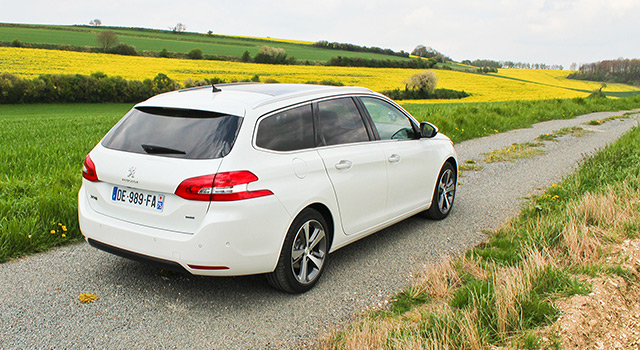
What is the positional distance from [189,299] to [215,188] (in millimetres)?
1077

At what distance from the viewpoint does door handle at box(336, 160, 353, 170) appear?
4450mm

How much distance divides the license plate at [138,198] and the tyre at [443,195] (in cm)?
347

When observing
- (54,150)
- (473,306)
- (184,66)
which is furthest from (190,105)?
(184,66)

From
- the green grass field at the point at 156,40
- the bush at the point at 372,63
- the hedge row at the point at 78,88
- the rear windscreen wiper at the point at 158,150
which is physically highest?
the green grass field at the point at 156,40

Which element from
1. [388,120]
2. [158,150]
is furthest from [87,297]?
[388,120]

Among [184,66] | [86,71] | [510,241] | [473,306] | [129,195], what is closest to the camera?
[473,306]

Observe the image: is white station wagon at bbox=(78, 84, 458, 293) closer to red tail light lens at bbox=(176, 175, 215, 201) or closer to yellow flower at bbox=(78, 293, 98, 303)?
red tail light lens at bbox=(176, 175, 215, 201)

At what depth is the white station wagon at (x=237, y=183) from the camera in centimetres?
362

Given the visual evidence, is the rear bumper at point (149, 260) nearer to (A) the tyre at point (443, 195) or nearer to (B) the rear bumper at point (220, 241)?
(B) the rear bumper at point (220, 241)

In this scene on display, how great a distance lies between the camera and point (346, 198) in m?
4.53

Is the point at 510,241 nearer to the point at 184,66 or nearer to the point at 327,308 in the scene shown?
the point at 327,308

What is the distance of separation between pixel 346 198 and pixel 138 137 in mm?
1761

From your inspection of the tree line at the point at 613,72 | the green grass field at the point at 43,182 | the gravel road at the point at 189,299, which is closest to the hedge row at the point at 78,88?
the green grass field at the point at 43,182

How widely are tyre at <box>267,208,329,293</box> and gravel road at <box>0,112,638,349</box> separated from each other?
0.41ft
